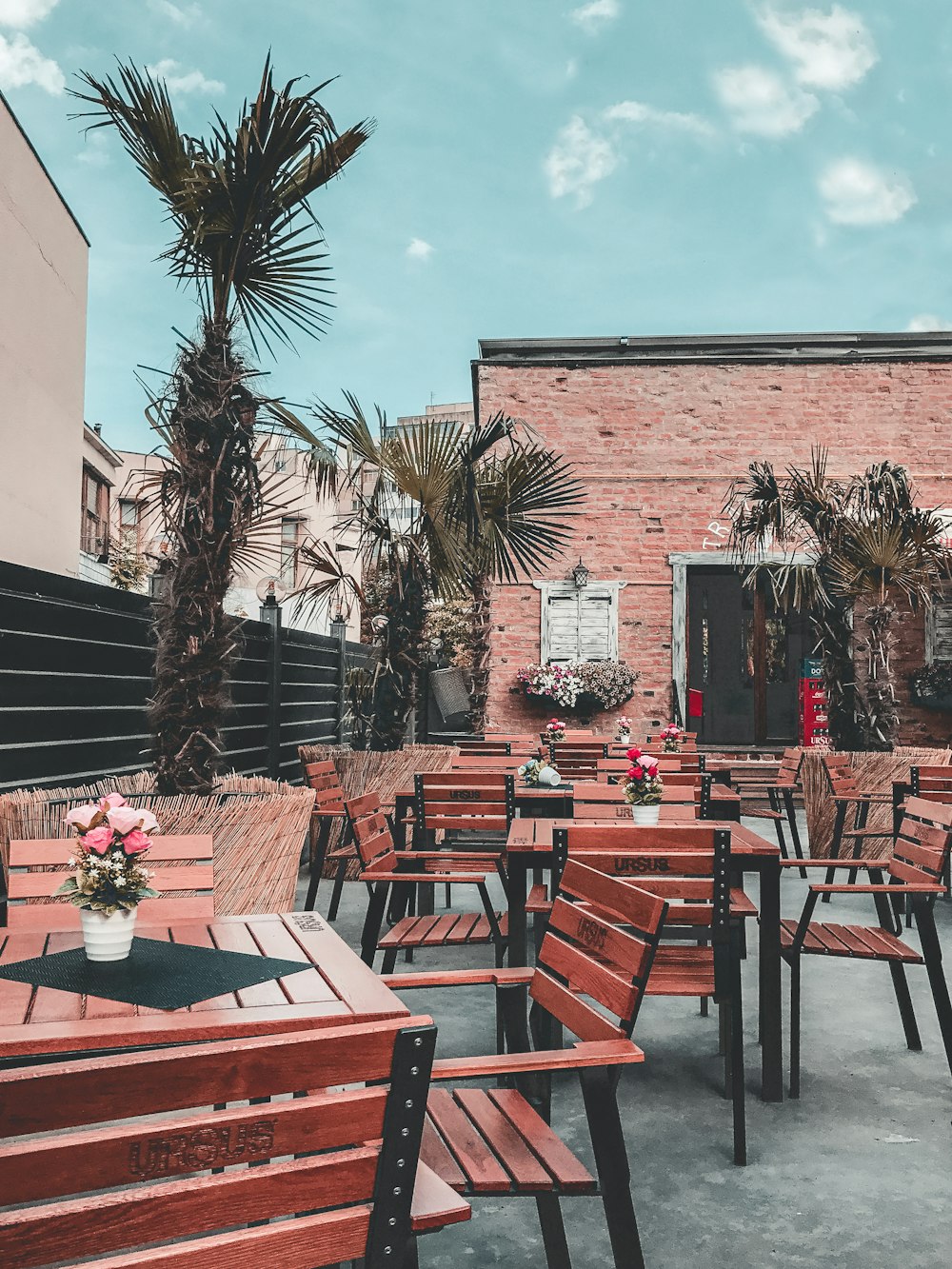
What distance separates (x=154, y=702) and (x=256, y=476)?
3.51ft

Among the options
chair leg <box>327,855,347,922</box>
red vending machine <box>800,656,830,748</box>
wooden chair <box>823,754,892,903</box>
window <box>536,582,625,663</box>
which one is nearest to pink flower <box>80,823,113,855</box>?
chair leg <box>327,855,347,922</box>

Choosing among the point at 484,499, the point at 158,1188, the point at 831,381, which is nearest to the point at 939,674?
the point at 831,381

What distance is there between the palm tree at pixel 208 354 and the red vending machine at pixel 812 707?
8573 millimetres

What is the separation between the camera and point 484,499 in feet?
26.7

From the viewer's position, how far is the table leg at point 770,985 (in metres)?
3.22

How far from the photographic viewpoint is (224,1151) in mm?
1120

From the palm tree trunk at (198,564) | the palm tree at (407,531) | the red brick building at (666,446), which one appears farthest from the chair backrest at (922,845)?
the red brick building at (666,446)

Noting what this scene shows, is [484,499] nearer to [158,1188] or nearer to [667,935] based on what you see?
[667,935]

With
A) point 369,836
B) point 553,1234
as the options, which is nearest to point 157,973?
point 553,1234

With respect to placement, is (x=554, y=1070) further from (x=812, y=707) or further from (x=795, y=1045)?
(x=812, y=707)

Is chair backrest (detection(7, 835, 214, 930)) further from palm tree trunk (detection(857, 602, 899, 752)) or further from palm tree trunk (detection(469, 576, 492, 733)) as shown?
palm tree trunk (detection(469, 576, 492, 733))

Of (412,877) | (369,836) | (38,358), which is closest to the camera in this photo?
(412,877)

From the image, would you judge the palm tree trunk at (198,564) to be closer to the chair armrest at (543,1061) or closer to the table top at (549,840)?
the table top at (549,840)

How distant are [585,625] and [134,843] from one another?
9851 mm
